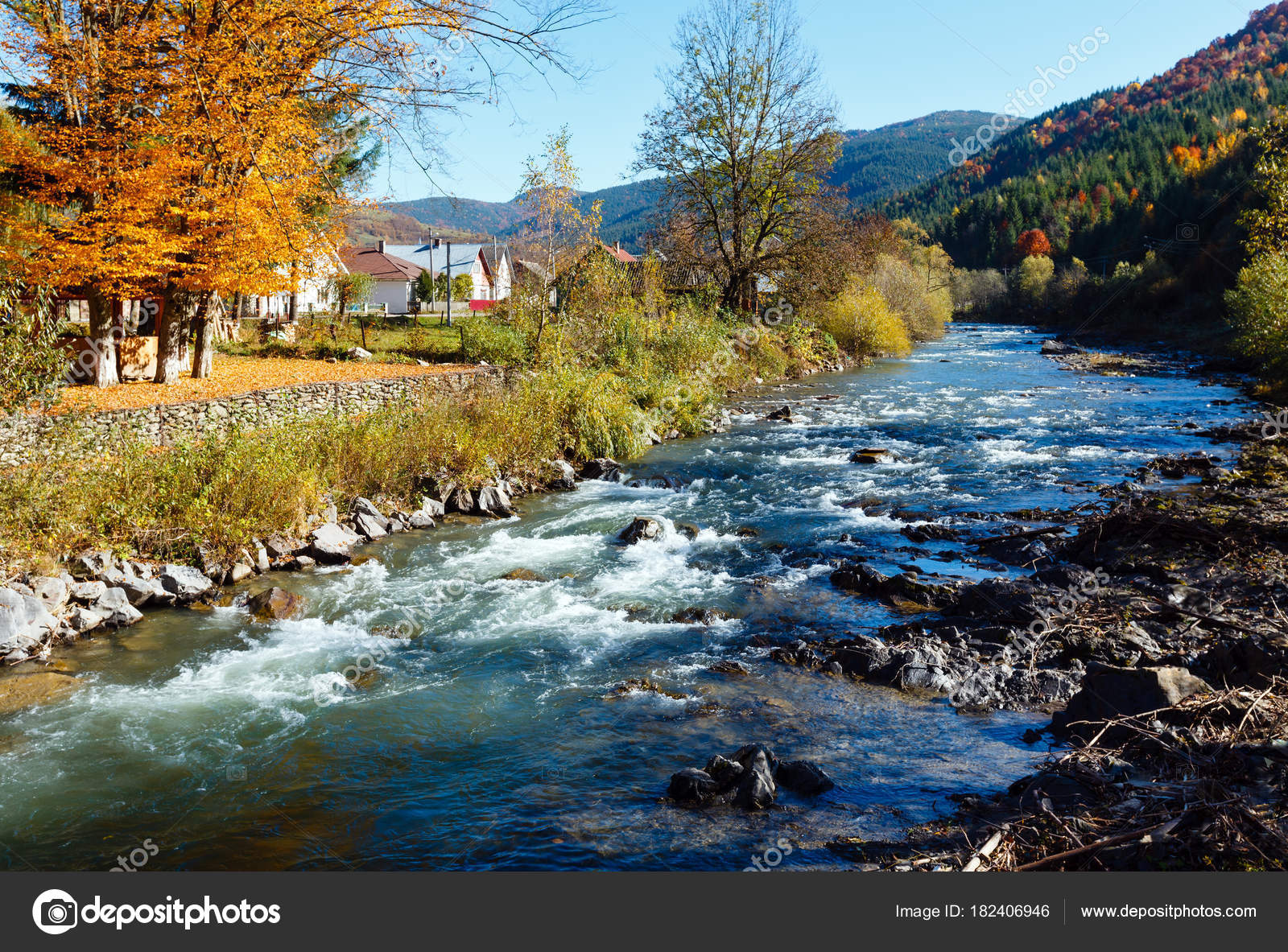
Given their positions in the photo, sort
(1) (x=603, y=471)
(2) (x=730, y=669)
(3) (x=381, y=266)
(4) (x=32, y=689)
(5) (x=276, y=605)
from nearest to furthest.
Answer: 1. (4) (x=32, y=689)
2. (2) (x=730, y=669)
3. (5) (x=276, y=605)
4. (1) (x=603, y=471)
5. (3) (x=381, y=266)

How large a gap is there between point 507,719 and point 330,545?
222 inches

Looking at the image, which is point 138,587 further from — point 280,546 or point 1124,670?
point 1124,670

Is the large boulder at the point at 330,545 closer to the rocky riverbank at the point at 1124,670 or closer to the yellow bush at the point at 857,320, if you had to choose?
the rocky riverbank at the point at 1124,670

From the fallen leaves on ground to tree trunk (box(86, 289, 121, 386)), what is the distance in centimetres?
46

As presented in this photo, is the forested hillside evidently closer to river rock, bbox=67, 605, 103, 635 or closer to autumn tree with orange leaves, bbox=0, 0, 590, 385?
autumn tree with orange leaves, bbox=0, 0, 590, 385

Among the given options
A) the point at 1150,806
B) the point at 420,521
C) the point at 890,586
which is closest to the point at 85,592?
the point at 420,521

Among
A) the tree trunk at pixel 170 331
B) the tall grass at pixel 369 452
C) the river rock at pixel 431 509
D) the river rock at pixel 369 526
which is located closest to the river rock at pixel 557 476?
the tall grass at pixel 369 452

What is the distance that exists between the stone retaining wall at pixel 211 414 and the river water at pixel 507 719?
3.03 meters

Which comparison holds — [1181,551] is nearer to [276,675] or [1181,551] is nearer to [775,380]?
[276,675]

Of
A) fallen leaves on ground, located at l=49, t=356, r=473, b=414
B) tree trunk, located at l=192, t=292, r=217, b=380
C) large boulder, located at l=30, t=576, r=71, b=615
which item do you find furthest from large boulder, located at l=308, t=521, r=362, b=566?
tree trunk, located at l=192, t=292, r=217, b=380

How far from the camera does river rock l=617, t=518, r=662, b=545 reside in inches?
487

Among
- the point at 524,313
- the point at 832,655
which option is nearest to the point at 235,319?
the point at 524,313

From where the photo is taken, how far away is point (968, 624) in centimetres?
844

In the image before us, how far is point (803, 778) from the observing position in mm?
5719
